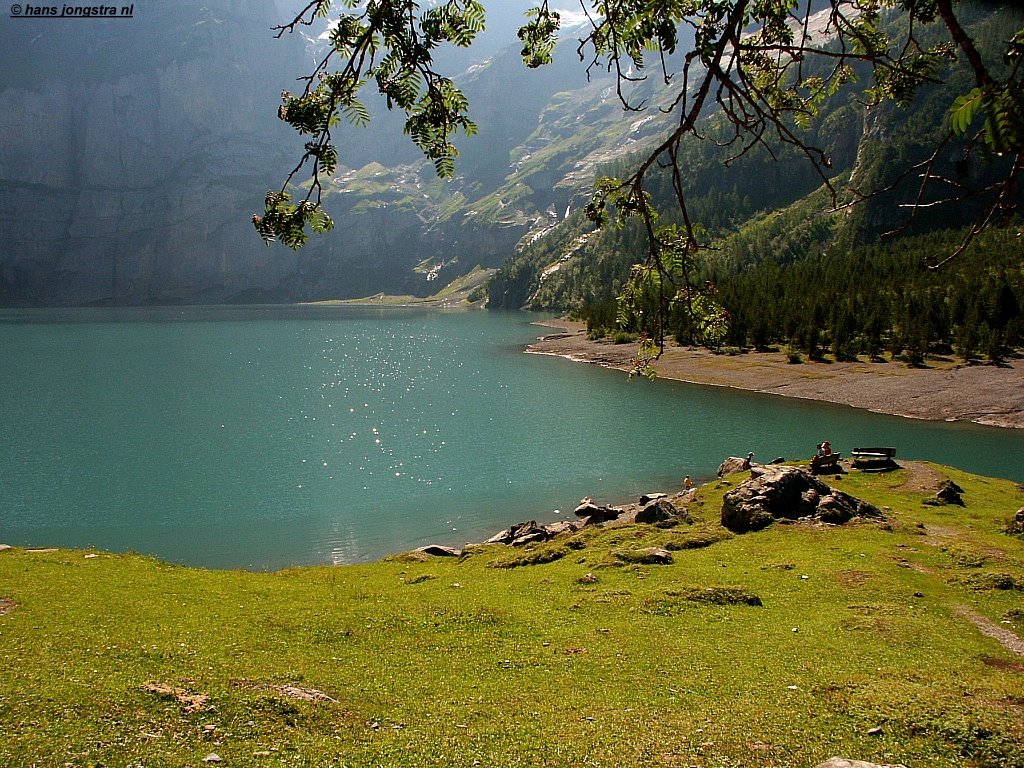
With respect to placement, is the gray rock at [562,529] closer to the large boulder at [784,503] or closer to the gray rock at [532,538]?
the gray rock at [532,538]

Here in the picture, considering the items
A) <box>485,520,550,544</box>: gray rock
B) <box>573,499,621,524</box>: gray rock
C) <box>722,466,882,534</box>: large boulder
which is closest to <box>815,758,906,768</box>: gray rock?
<box>722,466,882,534</box>: large boulder

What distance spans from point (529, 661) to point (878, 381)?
77.9 metres

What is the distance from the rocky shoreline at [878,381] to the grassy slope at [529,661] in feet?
158

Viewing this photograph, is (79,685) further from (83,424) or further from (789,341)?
(789,341)

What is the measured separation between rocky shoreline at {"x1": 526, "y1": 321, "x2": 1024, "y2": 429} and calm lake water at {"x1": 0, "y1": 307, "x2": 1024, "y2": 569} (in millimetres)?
4264

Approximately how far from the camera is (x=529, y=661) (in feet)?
48.0

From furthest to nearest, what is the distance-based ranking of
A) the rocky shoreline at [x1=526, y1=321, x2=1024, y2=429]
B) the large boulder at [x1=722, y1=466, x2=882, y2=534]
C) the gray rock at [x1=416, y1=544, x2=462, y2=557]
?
the rocky shoreline at [x1=526, y1=321, x2=1024, y2=429], the gray rock at [x1=416, y1=544, x2=462, y2=557], the large boulder at [x1=722, y1=466, x2=882, y2=534]

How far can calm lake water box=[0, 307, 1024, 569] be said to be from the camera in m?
37.1

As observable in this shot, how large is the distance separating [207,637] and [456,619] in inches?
240

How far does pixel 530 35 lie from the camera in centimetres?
804

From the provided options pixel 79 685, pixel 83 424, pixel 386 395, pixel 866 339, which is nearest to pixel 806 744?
pixel 79 685

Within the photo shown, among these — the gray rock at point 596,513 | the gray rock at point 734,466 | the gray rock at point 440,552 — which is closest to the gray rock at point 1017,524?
the gray rock at point 734,466

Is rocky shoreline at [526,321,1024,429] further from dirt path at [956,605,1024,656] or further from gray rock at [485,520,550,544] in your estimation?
dirt path at [956,605,1024,656]

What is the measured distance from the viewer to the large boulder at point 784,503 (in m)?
28.3
